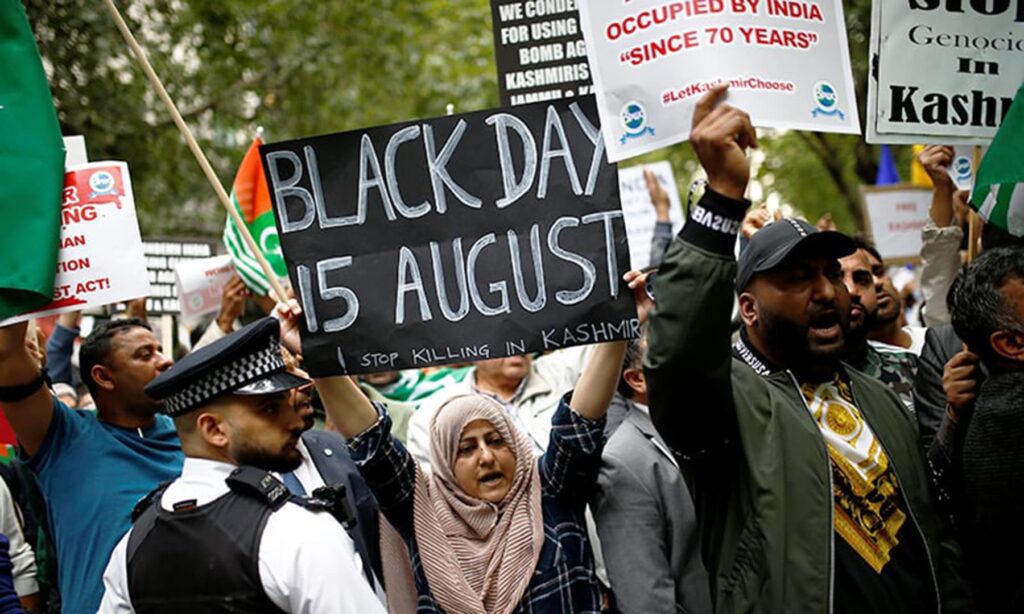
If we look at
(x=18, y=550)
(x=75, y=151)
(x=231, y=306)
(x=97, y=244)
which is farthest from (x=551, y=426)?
(x=231, y=306)

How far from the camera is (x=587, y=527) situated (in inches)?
172

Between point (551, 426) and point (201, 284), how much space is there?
3137mm

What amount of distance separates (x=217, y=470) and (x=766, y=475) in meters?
1.50

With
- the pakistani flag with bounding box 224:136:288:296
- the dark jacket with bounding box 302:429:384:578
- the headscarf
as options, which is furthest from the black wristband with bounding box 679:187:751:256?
the pakistani flag with bounding box 224:136:288:296

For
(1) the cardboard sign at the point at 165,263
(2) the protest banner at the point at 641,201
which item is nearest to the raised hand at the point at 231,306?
(1) the cardboard sign at the point at 165,263

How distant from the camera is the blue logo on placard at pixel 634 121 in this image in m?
3.56

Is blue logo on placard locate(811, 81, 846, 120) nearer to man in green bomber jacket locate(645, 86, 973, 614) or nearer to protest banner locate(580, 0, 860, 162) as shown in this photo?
protest banner locate(580, 0, 860, 162)

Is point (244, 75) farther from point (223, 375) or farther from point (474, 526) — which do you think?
point (223, 375)

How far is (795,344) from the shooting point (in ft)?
12.1

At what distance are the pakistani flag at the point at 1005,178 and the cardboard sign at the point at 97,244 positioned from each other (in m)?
2.88

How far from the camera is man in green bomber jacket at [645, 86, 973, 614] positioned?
314 cm

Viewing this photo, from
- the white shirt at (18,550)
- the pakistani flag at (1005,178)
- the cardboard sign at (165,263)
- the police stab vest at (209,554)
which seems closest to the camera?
the police stab vest at (209,554)

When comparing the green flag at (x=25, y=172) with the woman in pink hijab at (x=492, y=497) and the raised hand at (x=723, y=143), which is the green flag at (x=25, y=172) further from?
the raised hand at (x=723, y=143)

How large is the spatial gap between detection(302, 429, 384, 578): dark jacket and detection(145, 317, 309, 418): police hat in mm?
1007
